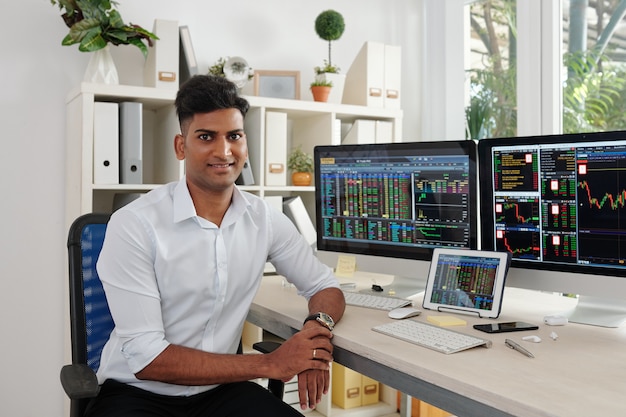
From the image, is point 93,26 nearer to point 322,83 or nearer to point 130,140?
point 130,140

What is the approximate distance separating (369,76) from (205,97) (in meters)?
1.55

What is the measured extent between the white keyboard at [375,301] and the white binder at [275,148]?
960 mm

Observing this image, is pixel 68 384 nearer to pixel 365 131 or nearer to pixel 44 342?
pixel 44 342

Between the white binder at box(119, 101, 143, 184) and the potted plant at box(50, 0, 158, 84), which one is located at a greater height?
the potted plant at box(50, 0, 158, 84)

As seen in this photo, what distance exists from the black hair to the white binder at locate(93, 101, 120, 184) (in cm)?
90

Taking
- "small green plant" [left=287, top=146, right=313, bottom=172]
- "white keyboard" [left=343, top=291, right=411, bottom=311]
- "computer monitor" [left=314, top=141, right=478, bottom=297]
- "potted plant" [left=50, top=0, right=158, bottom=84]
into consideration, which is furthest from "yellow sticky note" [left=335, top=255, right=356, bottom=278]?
"potted plant" [left=50, top=0, right=158, bottom=84]

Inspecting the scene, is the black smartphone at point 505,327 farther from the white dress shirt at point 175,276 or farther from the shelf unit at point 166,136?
the shelf unit at point 166,136

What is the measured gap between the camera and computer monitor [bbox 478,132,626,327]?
1671 mm

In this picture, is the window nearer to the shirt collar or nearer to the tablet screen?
the tablet screen

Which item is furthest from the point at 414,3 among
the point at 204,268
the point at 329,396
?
the point at 204,268

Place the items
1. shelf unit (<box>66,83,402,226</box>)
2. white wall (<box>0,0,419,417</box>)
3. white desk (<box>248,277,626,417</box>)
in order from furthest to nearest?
white wall (<box>0,0,419,417</box>) → shelf unit (<box>66,83,402,226</box>) → white desk (<box>248,277,626,417</box>)

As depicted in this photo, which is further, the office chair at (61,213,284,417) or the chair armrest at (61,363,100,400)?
the office chair at (61,213,284,417)

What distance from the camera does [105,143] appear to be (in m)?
2.52

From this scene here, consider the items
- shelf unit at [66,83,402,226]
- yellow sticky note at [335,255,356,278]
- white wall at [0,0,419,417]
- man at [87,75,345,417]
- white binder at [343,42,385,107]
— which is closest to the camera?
man at [87,75,345,417]
